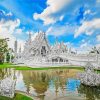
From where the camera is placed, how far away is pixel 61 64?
50.5 meters

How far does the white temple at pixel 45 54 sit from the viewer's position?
51.6 meters

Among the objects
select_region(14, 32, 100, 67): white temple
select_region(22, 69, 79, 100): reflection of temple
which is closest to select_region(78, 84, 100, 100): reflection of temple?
select_region(22, 69, 79, 100): reflection of temple

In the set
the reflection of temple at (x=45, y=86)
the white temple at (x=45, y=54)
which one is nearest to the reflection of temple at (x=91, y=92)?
the reflection of temple at (x=45, y=86)

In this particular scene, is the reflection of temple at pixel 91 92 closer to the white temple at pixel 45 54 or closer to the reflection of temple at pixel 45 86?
the reflection of temple at pixel 45 86

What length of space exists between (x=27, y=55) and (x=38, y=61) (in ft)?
45.3

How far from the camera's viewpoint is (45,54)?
2756 inches

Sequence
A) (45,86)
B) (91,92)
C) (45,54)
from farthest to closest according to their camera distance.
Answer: (45,54)
(45,86)
(91,92)

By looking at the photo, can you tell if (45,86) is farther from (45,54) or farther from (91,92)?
(45,54)

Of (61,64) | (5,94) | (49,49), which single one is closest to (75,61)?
(61,64)

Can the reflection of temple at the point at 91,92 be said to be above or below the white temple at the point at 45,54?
below

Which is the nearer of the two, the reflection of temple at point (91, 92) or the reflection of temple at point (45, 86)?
the reflection of temple at point (91, 92)

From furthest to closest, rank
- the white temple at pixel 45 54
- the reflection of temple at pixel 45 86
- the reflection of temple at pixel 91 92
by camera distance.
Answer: the white temple at pixel 45 54 < the reflection of temple at pixel 45 86 < the reflection of temple at pixel 91 92

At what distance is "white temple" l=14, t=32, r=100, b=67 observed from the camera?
5158cm

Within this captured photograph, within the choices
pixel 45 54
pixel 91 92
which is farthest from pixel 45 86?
pixel 45 54
